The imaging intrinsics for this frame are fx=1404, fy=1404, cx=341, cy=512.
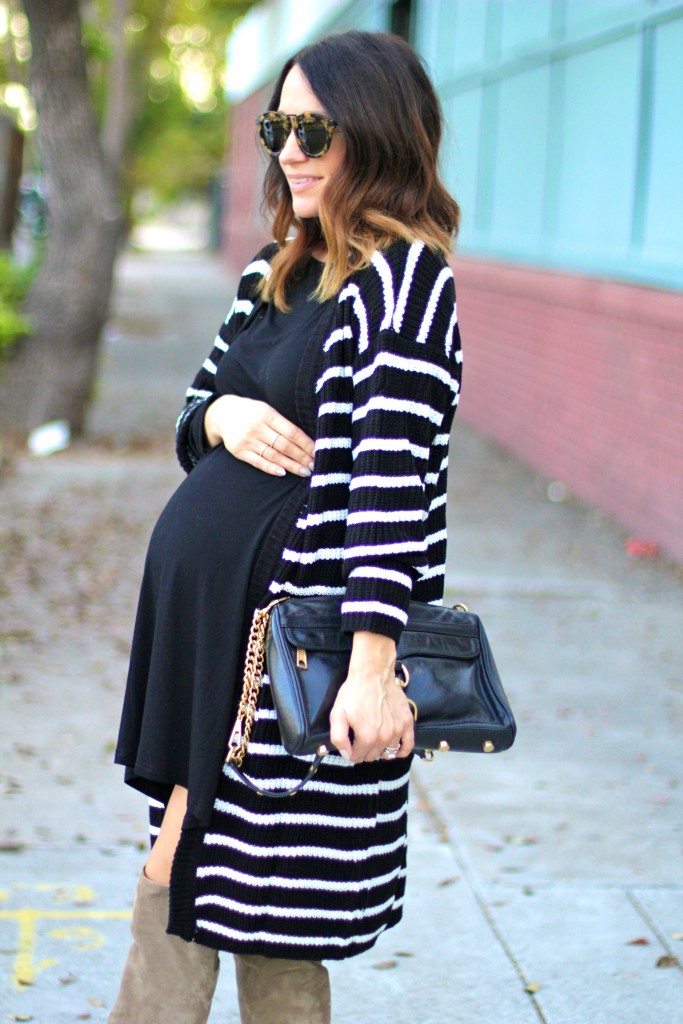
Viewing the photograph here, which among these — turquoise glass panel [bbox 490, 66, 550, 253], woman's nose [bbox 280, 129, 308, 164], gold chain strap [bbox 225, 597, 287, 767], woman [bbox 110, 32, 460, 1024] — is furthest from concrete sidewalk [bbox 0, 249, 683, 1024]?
turquoise glass panel [bbox 490, 66, 550, 253]

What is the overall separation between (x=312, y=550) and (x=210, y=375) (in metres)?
0.56

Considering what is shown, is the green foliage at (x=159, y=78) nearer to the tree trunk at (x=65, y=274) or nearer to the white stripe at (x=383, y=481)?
the tree trunk at (x=65, y=274)

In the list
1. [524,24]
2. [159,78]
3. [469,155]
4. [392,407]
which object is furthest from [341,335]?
[159,78]

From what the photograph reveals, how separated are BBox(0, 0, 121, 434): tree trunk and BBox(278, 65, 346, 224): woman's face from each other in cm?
755

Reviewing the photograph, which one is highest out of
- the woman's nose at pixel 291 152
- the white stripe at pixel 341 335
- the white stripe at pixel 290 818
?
the woman's nose at pixel 291 152

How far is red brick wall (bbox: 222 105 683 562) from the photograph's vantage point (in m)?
7.47

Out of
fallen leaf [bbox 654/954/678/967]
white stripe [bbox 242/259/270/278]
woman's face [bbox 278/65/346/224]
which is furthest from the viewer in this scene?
fallen leaf [bbox 654/954/678/967]

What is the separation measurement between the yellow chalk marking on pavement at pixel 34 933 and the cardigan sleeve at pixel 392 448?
5.07ft

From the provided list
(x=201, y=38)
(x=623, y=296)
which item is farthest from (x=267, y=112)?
(x=201, y=38)

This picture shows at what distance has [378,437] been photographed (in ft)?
6.88

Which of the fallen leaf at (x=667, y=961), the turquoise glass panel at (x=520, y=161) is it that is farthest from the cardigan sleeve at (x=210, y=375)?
the turquoise glass panel at (x=520, y=161)

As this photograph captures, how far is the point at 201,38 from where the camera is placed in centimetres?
3962

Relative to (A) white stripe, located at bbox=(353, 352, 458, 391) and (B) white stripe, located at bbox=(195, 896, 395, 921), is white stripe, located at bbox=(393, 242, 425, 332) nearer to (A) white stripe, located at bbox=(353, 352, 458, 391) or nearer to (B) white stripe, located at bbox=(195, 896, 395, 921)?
(A) white stripe, located at bbox=(353, 352, 458, 391)

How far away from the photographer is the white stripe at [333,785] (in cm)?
220
